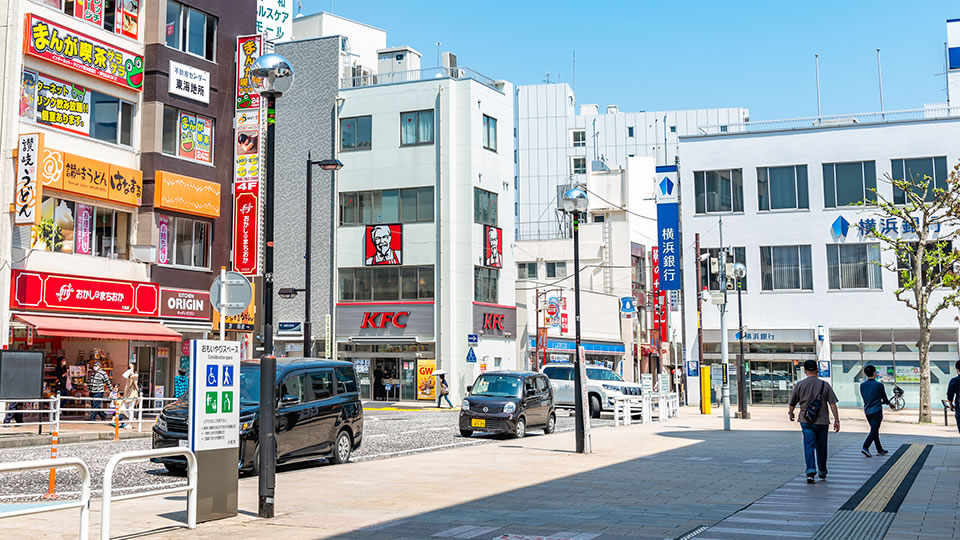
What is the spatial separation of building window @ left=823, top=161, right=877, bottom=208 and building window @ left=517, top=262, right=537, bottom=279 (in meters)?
26.4

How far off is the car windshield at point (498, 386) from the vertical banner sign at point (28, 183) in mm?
13046

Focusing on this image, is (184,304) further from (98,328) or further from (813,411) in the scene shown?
(813,411)

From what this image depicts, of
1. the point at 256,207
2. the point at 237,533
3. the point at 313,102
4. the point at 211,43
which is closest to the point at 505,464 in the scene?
the point at 237,533

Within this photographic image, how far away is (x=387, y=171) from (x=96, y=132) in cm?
2227

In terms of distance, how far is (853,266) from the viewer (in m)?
43.2

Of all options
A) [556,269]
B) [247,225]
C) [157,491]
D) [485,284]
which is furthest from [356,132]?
[157,491]

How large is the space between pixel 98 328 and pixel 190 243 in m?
6.08

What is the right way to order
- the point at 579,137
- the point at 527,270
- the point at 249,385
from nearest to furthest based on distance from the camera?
the point at 249,385 → the point at 527,270 → the point at 579,137

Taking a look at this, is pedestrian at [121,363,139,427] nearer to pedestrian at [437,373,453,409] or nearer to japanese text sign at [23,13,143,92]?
japanese text sign at [23,13,143,92]

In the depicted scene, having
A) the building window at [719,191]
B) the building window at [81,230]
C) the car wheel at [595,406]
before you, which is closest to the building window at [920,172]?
the building window at [719,191]

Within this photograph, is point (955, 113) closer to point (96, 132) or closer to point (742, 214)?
point (742, 214)

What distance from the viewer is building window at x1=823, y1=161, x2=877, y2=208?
4331 cm

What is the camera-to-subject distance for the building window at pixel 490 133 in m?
51.9

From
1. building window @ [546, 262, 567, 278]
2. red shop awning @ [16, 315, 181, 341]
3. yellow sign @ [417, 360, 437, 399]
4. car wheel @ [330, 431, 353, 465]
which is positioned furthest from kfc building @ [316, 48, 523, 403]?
car wheel @ [330, 431, 353, 465]
